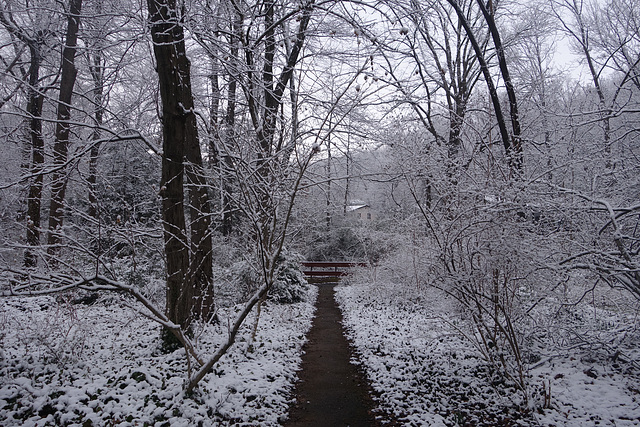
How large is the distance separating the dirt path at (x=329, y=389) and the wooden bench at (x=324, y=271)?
11103 mm

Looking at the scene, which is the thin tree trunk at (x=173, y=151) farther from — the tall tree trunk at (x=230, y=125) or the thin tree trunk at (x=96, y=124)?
the thin tree trunk at (x=96, y=124)

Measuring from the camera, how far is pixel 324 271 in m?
20.4

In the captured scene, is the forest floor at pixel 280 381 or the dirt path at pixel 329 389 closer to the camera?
the forest floor at pixel 280 381

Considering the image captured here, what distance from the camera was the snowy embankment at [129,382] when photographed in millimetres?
3711

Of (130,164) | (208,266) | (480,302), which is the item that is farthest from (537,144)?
(130,164)

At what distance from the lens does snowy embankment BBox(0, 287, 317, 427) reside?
371 cm

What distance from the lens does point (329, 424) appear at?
13.9 feet

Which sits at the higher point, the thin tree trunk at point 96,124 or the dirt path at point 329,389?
the thin tree trunk at point 96,124

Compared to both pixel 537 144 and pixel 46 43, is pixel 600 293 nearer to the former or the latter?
pixel 537 144

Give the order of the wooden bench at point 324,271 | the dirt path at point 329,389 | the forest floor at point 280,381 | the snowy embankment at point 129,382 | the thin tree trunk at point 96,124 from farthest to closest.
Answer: the wooden bench at point 324,271 < the thin tree trunk at point 96,124 < the dirt path at point 329,389 < the forest floor at point 280,381 < the snowy embankment at point 129,382

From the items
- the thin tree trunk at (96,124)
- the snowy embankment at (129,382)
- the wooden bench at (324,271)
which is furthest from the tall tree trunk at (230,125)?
the wooden bench at (324,271)

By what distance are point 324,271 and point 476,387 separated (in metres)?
15.6

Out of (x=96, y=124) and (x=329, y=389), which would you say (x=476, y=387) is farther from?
(x=96, y=124)

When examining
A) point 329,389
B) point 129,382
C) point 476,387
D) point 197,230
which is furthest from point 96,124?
A: point 476,387
